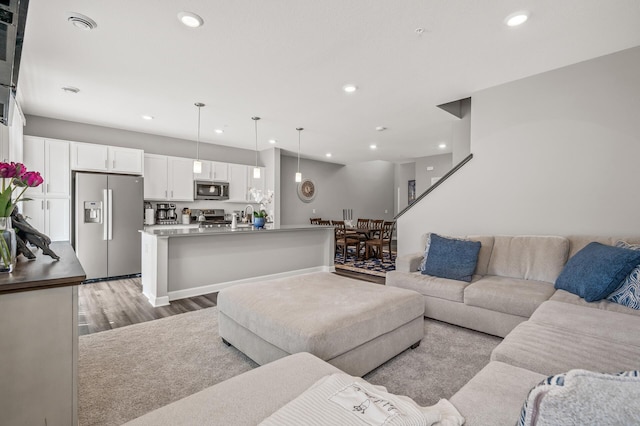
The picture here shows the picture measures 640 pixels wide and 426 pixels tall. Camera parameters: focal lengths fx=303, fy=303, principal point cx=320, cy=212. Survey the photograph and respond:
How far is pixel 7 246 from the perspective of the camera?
1.48m

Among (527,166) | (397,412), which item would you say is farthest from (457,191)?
(397,412)

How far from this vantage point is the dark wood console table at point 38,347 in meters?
1.27

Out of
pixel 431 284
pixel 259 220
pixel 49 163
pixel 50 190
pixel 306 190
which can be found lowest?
pixel 431 284

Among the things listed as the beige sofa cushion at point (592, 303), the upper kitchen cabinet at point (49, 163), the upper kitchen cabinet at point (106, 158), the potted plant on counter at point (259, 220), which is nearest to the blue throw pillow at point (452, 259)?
the beige sofa cushion at point (592, 303)

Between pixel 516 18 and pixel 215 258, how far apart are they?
415cm

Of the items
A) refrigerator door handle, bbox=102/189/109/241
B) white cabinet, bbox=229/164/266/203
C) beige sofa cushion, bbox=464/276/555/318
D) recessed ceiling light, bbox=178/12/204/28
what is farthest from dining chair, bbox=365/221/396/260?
recessed ceiling light, bbox=178/12/204/28

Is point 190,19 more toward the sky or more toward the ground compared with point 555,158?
more toward the sky

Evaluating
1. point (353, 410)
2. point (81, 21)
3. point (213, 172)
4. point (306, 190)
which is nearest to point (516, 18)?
point (353, 410)

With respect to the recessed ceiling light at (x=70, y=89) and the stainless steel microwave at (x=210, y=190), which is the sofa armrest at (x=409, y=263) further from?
the recessed ceiling light at (x=70, y=89)

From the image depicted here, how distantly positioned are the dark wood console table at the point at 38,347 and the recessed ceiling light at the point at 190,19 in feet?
6.70

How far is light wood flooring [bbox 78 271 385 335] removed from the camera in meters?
3.12

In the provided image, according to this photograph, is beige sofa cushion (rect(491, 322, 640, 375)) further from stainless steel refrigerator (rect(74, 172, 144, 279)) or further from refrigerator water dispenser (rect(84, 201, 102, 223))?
refrigerator water dispenser (rect(84, 201, 102, 223))

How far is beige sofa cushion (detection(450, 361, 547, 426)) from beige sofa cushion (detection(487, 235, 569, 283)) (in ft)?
6.87

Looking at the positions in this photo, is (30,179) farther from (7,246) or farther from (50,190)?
(50,190)
